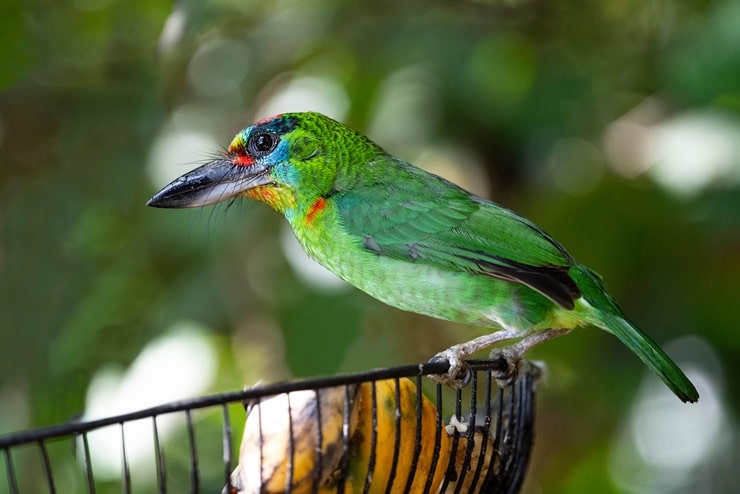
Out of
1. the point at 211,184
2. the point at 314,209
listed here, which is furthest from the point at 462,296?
the point at 211,184

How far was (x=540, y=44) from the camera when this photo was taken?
457 centimetres

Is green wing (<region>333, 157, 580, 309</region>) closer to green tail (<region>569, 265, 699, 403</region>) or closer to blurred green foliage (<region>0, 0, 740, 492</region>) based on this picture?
green tail (<region>569, 265, 699, 403</region>)

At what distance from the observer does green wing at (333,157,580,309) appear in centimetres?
275

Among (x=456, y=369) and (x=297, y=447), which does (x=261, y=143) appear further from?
(x=297, y=447)

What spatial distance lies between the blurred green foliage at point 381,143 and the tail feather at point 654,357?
1136mm

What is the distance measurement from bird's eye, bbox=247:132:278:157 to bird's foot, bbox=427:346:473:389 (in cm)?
A: 108

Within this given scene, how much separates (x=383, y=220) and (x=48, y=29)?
183 centimetres

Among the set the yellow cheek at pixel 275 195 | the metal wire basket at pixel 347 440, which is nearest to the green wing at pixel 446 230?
the yellow cheek at pixel 275 195

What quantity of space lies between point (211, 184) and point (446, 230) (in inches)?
29.3

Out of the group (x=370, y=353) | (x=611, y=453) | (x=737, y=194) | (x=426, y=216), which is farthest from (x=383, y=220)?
(x=611, y=453)

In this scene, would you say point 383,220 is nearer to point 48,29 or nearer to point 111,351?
point 111,351

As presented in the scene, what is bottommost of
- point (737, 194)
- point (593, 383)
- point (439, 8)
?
point (593, 383)

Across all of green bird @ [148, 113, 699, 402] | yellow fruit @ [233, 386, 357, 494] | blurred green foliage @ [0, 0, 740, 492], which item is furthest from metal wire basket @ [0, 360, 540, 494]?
blurred green foliage @ [0, 0, 740, 492]

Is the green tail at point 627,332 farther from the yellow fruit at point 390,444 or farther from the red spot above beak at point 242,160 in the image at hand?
the red spot above beak at point 242,160
